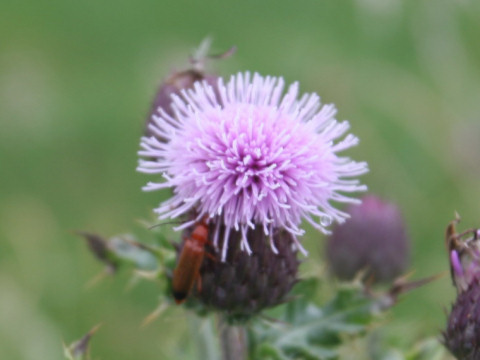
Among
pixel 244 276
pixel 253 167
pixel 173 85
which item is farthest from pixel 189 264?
pixel 173 85

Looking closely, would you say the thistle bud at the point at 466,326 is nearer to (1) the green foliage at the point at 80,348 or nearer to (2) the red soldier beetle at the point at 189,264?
(2) the red soldier beetle at the point at 189,264

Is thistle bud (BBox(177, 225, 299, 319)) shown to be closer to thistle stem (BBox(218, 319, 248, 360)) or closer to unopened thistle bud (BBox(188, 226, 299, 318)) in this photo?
unopened thistle bud (BBox(188, 226, 299, 318))

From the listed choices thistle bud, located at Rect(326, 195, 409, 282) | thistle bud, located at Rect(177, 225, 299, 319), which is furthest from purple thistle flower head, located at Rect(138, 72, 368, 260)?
thistle bud, located at Rect(326, 195, 409, 282)

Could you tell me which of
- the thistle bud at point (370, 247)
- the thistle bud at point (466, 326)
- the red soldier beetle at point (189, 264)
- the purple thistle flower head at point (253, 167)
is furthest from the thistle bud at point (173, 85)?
the thistle bud at point (466, 326)

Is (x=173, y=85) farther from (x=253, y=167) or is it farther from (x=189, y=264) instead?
(x=189, y=264)

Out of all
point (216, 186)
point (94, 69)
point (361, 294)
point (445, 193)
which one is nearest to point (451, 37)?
point (445, 193)
